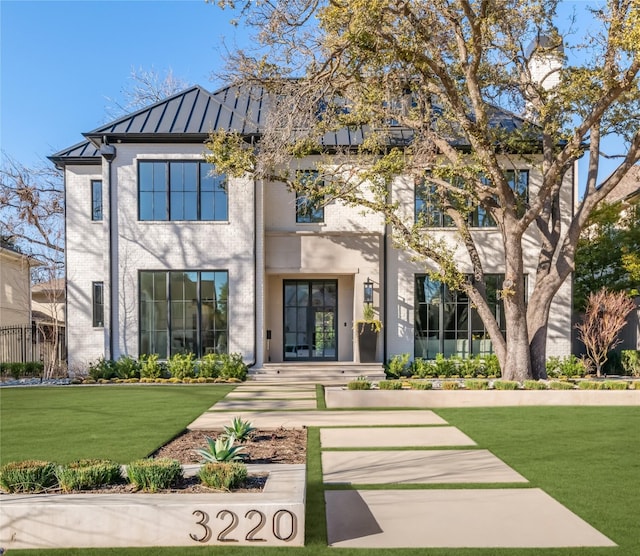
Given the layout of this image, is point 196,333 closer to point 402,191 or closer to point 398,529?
point 402,191

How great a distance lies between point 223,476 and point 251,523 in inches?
25.4

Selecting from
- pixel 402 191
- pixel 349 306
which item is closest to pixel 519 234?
pixel 402 191

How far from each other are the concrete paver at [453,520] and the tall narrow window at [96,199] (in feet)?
52.4

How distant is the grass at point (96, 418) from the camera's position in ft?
25.0

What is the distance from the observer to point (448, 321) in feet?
59.7

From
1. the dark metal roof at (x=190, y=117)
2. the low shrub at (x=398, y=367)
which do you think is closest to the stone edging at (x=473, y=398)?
the low shrub at (x=398, y=367)

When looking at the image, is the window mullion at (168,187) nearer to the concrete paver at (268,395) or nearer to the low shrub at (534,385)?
the concrete paver at (268,395)

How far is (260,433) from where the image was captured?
28.6 feet

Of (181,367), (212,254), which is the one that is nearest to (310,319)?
(212,254)

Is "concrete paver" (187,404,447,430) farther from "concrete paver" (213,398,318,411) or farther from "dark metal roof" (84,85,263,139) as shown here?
"dark metal roof" (84,85,263,139)

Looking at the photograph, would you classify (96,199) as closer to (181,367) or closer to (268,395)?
(181,367)

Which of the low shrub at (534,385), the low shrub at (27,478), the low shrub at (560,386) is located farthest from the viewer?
the low shrub at (534,385)

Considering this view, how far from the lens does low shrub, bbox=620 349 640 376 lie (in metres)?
17.9

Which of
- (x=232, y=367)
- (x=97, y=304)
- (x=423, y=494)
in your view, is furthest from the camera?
(x=97, y=304)
